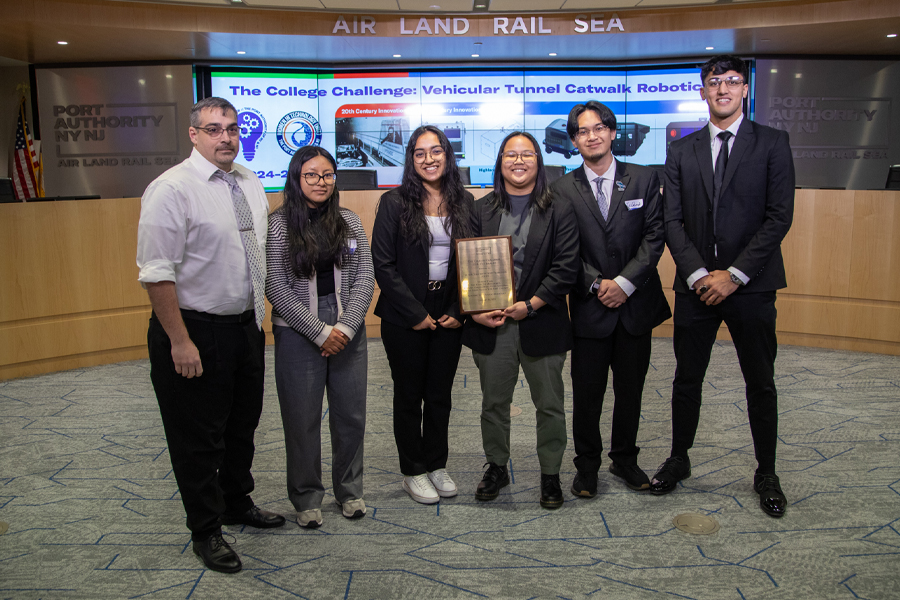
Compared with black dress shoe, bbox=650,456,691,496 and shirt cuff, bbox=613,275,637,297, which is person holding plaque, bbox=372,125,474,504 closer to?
shirt cuff, bbox=613,275,637,297

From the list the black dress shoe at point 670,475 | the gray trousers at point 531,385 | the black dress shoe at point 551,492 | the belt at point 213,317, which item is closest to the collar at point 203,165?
the belt at point 213,317

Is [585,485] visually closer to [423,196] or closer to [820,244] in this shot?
[423,196]

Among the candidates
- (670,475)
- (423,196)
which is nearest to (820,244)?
(670,475)

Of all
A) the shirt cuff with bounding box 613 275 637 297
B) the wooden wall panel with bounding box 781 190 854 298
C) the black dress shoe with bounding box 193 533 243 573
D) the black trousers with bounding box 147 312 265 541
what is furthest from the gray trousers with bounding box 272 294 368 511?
the wooden wall panel with bounding box 781 190 854 298

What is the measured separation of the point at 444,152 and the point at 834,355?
430cm

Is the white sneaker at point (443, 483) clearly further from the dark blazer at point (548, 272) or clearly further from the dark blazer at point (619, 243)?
the dark blazer at point (619, 243)

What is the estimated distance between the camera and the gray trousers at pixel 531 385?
2.68 meters

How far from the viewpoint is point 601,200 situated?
108 inches

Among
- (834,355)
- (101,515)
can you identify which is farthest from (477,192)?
(101,515)

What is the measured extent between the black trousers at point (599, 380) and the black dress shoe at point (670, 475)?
0.25m

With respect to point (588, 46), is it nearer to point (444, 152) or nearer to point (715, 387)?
point (715, 387)

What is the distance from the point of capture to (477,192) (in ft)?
18.2

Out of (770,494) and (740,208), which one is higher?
(740,208)

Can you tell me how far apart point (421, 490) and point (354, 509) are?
1.03ft
